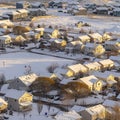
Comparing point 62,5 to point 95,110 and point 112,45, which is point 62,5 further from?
point 95,110

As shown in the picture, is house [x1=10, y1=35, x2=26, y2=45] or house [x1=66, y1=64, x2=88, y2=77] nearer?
house [x1=66, y1=64, x2=88, y2=77]

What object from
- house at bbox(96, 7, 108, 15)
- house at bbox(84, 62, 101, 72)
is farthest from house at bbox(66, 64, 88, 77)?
house at bbox(96, 7, 108, 15)

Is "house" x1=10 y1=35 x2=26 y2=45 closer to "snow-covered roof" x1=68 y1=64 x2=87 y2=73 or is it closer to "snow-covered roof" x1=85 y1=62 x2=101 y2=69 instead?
"snow-covered roof" x1=85 y1=62 x2=101 y2=69

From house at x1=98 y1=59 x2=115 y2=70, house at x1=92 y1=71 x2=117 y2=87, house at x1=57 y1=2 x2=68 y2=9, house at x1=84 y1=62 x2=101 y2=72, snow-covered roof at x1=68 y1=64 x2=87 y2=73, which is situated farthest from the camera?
house at x1=57 y1=2 x2=68 y2=9

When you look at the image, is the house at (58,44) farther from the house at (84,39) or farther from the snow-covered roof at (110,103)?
the snow-covered roof at (110,103)

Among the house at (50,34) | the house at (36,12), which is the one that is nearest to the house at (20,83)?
the house at (50,34)

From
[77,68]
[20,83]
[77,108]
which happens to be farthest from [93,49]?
[77,108]
